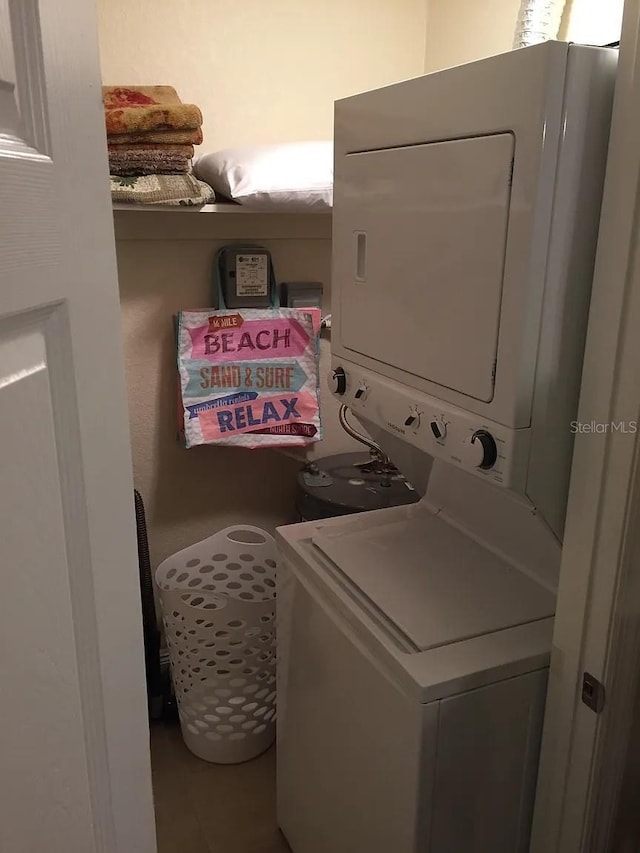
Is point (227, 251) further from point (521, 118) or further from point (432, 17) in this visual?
point (521, 118)

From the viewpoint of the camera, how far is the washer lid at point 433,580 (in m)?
1.25

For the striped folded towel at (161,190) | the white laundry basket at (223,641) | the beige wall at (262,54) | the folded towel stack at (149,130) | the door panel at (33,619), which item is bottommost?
the white laundry basket at (223,641)

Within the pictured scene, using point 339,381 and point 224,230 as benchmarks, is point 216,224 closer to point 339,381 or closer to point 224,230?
point 224,230

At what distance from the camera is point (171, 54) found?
192 centimetres

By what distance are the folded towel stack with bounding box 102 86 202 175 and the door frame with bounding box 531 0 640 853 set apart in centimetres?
113

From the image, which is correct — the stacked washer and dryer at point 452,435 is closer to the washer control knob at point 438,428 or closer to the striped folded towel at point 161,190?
the washer control knob at point 438,428

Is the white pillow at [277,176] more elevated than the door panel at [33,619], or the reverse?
the white pillow at [277,176]

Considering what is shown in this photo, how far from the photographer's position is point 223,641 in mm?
1946

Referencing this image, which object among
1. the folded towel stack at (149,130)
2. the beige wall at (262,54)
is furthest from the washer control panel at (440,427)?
the beige wall at (262,54)

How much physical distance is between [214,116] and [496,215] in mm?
1256

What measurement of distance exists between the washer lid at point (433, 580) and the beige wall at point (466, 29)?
1.28 metres

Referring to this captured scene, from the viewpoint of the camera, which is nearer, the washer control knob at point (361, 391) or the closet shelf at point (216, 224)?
the washer control knob at point (361, 391)

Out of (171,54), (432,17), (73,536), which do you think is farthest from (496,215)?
(432,17)

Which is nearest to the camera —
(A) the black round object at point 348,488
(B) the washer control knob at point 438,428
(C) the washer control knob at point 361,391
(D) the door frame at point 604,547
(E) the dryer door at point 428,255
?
(D) the door frame at point 604,547
